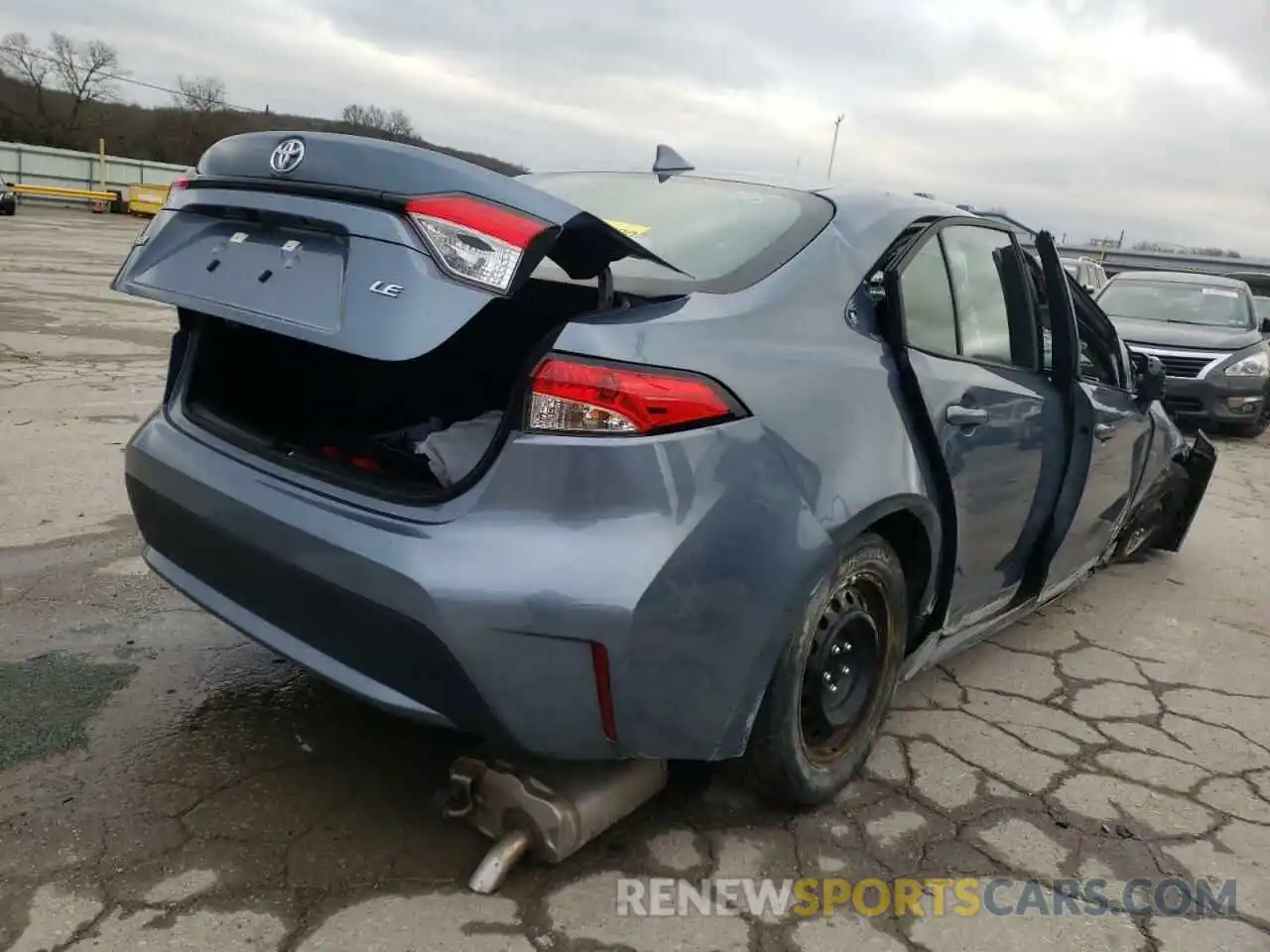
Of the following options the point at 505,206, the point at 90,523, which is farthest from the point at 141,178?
the point at 505,206

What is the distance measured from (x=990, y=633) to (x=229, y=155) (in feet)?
8.93

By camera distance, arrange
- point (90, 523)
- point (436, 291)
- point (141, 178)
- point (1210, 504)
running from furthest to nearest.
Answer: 1. point (141, 178)
2. point (1210, 504)
3. point (90, 523)
4. point (436, 291)

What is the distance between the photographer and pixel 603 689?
6.46 ft

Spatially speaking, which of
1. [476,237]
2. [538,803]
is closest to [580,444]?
[476,237]

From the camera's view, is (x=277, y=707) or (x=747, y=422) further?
(x=277, y=707)

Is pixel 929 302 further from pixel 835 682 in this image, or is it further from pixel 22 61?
pixel 22 61

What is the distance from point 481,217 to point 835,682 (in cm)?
145

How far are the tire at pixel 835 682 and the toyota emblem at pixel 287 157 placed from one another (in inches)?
57.8

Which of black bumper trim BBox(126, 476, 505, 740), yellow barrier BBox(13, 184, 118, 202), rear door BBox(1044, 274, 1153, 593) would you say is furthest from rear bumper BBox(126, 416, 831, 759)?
yellow barrier BBox(13, 184, 118, 202)

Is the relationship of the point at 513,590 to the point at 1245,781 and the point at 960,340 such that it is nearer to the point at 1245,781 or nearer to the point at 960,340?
the point at 960,340

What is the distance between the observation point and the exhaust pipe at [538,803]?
219cm

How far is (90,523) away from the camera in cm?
435

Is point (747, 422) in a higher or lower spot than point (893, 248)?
lower

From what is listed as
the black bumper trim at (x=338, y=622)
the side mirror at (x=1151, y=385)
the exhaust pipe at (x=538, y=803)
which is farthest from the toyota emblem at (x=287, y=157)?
the side mirror at (x=1151, y=385)
